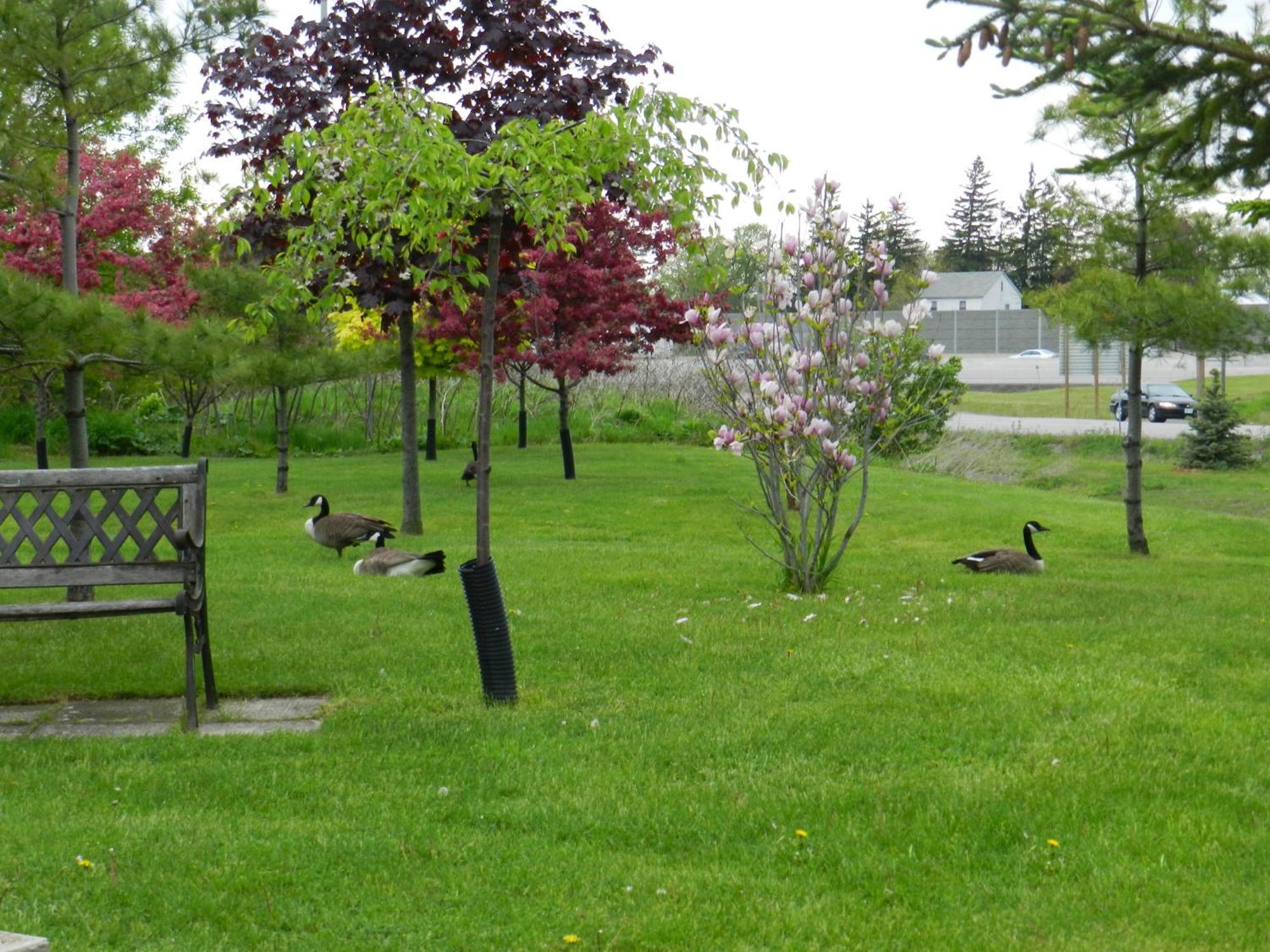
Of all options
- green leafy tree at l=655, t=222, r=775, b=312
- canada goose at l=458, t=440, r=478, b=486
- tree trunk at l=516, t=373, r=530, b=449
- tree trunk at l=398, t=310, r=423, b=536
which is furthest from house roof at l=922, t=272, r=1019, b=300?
green leafy tree at l=655, t=222, r=775, b=312

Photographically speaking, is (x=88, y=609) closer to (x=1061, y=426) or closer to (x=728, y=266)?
(x=728, y=266)

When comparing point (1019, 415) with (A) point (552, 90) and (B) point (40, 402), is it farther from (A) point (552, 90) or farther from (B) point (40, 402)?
(A) point (552, 90)

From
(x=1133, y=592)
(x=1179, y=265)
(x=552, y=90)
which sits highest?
(x=552, y=90)

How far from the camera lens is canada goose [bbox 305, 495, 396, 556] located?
42.9 feet

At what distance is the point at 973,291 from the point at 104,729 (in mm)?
86764

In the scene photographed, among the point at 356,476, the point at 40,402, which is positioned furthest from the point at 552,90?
the point at 356,476

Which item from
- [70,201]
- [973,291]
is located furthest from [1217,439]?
[973,291]

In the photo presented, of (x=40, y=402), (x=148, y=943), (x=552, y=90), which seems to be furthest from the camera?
(x=40, y=402)

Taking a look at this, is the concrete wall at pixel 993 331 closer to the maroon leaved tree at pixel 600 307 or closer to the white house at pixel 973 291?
the white house at pixel 973 291

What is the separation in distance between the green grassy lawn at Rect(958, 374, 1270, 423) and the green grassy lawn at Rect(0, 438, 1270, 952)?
33.8m

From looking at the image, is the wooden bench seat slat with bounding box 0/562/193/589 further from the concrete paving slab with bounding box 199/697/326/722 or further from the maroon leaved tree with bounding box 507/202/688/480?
the maroon leaved tree with bounding box 507/202/688/480

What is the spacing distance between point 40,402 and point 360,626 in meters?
10.6

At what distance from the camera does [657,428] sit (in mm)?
32344

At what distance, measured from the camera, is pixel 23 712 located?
271 inches
